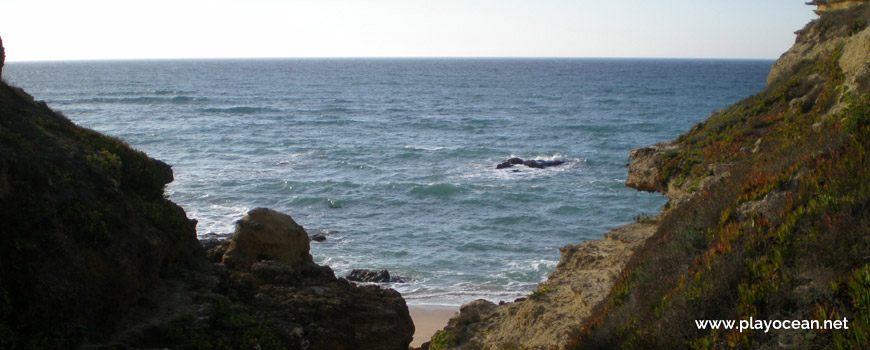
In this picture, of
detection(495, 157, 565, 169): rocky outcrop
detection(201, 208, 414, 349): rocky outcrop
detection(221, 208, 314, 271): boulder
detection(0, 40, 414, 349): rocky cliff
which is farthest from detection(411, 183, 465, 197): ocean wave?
detection(221, 208, 314, 271): boulder

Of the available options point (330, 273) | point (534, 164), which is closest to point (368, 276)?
point (330, 273)

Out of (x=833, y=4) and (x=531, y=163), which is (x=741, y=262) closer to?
(x=833, y=4)

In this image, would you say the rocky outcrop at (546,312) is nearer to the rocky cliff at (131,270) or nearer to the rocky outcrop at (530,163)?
the rocky cliff at (131,270)

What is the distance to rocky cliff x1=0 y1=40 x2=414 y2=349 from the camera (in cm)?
636

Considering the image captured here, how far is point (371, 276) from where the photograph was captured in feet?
64.0

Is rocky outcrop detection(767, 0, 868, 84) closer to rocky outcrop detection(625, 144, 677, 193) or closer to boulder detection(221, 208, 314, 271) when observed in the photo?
rocky outcrop detection(625, 144, 677, 193)

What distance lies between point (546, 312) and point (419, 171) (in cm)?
2680

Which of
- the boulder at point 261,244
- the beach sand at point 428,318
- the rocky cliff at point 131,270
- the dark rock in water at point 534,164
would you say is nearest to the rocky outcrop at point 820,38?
the beach sand at point 428,318

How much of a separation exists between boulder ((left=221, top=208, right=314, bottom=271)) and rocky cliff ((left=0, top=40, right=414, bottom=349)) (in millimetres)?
18

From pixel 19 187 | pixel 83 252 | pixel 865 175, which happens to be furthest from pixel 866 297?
pixel 19 187

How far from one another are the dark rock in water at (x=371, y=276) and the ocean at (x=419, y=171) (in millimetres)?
573

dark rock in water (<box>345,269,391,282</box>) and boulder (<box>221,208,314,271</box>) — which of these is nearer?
boulder (<box>221,208,314,271</box>)

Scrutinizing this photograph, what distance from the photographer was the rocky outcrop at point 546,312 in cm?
1012

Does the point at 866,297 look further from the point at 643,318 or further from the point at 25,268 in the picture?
the point at 25,268
